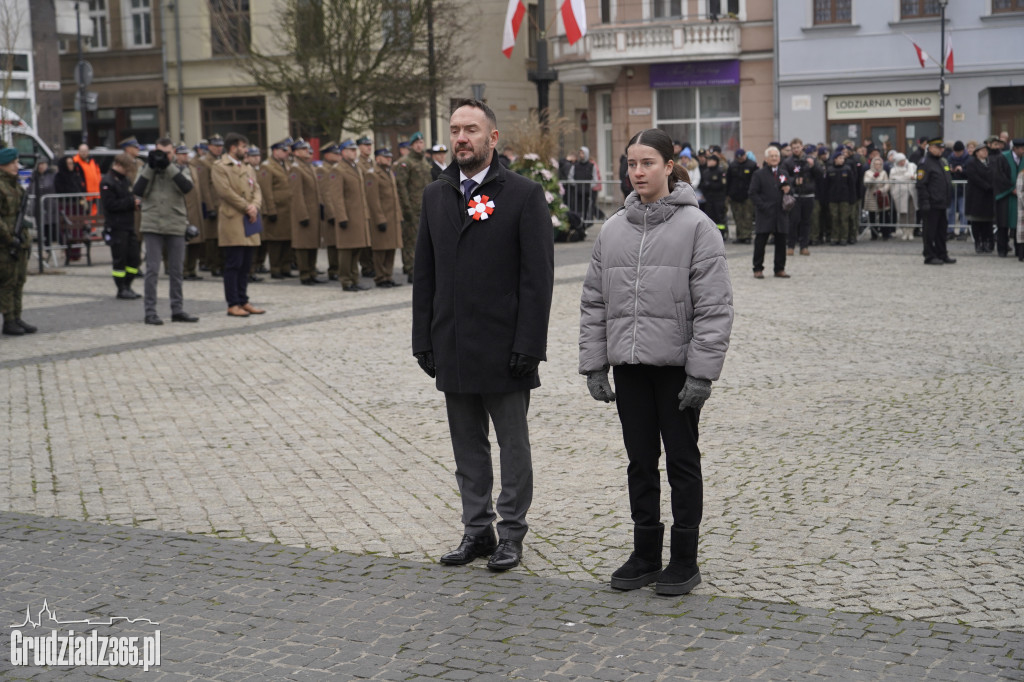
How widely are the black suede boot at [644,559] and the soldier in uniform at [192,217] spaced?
1475 centimetres

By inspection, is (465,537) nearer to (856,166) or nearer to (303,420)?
(303,420)

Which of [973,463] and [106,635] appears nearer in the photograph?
[106,635]

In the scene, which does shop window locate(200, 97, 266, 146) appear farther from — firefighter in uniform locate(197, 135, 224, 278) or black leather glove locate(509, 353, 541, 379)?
black leather glove locate(509, 353, 541, 379)

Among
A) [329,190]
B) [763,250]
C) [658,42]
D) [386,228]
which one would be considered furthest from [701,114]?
[329,190]

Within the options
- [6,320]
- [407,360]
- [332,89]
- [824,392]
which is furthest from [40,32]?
[824,392]

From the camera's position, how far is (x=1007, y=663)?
15.0 feet

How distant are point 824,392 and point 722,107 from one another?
32.1m

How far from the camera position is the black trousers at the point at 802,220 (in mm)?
23281

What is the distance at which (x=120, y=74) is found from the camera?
49.5 m

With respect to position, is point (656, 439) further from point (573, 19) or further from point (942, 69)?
point (942, 69)

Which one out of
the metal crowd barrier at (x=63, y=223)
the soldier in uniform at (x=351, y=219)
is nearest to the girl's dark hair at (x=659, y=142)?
the soldier in uniform at (x=351, y=219)

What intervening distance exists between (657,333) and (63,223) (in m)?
19.0

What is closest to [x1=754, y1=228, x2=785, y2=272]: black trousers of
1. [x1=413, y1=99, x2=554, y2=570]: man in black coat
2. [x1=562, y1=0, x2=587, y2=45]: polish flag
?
[x1=562, y1=0, x2=587, y2=45]: polish flag

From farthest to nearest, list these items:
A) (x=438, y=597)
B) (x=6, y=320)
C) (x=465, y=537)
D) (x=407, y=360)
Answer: (x=6, y=320)
(x=407, y=360)
(x=465, y=537)
(x=438, y=597)
